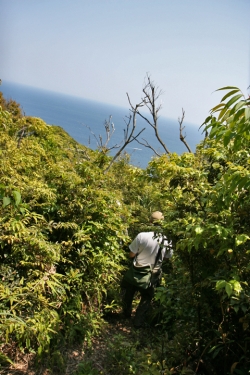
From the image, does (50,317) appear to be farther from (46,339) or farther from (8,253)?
(8,253)

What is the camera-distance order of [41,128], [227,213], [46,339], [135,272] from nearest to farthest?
[227,213]
[46,339]
[135,272]
[41,128]

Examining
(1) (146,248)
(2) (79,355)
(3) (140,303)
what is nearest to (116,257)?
(1) (146,248)

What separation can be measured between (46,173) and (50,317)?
182 centimetres

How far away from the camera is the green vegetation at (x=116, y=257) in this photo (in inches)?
80.7

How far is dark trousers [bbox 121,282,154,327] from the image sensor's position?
4.14 m

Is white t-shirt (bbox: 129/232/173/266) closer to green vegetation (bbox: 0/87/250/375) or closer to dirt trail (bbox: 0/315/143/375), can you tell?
green vegetation (bbox: 0/87/250/375)

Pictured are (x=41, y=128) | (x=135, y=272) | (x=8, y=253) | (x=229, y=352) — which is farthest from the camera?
(x=41, y=128)

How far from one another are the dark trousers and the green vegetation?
6.9 inches

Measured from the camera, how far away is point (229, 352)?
94.2 inches

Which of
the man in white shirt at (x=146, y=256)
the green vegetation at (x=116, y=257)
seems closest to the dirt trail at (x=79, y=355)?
the green vegetation at (x=116, y=257)

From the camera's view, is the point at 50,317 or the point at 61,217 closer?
the point at 50,317

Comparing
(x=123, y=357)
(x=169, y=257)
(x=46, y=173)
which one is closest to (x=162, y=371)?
(x=123, y=357)

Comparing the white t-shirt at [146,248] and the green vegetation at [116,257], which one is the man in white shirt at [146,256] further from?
the green vegetation at [116,257]

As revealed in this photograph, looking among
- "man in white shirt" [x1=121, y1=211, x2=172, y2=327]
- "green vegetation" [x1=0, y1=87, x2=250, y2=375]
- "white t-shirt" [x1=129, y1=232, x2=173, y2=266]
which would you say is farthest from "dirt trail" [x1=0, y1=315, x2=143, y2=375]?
"white t-shirt" [x1=129, y1=232, x2=173, y2=266]
